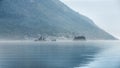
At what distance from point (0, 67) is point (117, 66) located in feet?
72.1

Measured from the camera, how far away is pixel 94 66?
73375 mm

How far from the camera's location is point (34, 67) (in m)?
71.2

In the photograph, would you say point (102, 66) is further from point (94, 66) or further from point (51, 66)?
point (51, 66)

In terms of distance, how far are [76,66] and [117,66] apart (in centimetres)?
776

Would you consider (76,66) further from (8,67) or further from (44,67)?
(8,67)

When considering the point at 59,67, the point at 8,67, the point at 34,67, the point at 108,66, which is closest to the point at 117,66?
the point at 108,66

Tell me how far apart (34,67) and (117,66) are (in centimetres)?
1569

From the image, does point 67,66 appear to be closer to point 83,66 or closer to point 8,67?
point 83,66

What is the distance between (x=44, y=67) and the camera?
7156 cm

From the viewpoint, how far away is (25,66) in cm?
7300

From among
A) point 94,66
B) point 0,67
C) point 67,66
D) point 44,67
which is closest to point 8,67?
point 0,67

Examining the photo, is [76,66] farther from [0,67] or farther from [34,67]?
[0,67]

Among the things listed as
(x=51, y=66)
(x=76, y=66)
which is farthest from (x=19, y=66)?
(x=76, y=66)

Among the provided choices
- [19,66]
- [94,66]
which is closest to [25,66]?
[19,66]
